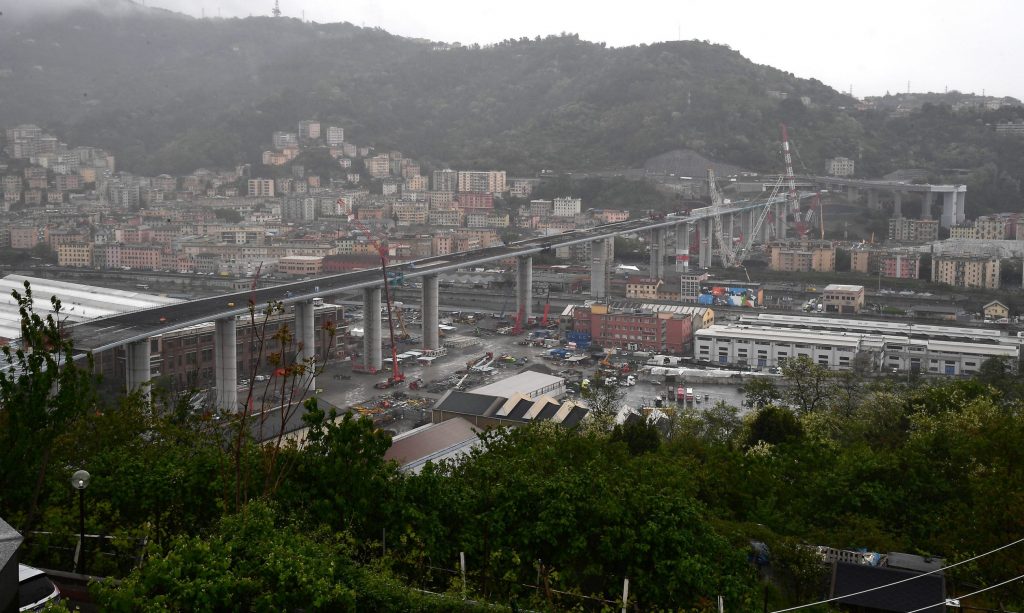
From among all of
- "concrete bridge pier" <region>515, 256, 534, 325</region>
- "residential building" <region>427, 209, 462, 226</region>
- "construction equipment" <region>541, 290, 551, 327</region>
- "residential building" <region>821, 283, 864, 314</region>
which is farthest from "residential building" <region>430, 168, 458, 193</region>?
"residential building" <region>821, 283, 864, 314</region>

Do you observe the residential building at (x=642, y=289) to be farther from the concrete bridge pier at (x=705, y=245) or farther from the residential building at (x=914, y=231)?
the residential building at (x=914, y=231)

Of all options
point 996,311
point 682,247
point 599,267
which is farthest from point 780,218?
point 996,311

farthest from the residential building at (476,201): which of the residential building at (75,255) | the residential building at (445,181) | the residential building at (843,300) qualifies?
the residential building at (843,300)

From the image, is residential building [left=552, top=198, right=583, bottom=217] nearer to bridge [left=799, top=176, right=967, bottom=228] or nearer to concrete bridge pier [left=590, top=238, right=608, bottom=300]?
bridge [left=799, top=176, right=967, bottom=228]

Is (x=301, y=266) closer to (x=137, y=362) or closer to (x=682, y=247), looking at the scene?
(x=137, y=362)

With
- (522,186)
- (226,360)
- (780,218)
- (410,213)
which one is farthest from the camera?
(522,186)

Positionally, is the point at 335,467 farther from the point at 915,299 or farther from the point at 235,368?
the point at 915,299
